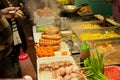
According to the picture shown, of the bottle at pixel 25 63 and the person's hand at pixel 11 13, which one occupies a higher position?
the person's hand at pixel 11 13

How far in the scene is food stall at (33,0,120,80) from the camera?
75.6 inches

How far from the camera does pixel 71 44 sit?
258 cm

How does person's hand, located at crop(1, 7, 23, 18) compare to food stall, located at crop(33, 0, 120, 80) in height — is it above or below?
above

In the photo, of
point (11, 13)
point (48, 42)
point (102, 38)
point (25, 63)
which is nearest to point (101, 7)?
point (102, 38)

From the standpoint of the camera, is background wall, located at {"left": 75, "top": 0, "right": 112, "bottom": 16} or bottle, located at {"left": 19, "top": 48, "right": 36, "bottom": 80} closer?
bottle, located at {"left": 19, "top": 48, "right": 36, "bottom": 80}

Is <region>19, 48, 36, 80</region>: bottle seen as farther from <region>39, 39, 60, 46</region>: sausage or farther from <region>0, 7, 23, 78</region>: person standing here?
<region>39, 39, 60, 46</region>: sausage

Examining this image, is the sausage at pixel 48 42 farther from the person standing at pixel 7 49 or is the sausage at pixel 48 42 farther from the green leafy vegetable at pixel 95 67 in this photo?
the green leafy vegetable at pixel 95 67

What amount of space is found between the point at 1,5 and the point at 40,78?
1.13 meters

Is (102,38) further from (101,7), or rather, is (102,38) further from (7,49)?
(101,7)

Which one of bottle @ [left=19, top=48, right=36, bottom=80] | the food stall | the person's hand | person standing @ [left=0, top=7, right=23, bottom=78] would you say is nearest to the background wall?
the food stall

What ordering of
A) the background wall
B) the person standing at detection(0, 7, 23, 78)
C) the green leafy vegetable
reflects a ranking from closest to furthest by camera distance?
the green leafy vegetable → the person standing at detection(0, 7, 23, 78) → the background wall

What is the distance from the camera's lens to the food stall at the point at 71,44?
6.30 ft

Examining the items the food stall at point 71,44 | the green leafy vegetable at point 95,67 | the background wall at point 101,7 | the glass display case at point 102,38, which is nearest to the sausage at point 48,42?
the food stall at point 71,44

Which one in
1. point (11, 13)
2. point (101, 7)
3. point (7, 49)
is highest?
point (11, 13)
